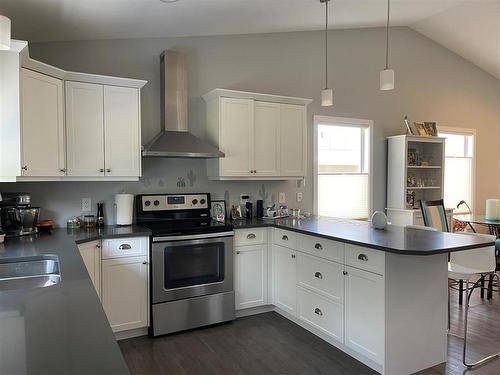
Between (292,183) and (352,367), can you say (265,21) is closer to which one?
(292,183)

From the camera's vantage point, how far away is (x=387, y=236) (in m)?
2.80

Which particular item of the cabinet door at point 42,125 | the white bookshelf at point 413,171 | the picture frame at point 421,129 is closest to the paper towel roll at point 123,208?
A: the cabinet door at point 42,125

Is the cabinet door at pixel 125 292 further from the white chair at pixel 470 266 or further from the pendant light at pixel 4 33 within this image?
the white chair at pixel 470 266

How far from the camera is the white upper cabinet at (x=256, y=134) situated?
151 inches

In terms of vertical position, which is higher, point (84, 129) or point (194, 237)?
point (84, 129)

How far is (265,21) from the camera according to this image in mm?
3936

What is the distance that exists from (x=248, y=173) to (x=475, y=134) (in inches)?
170

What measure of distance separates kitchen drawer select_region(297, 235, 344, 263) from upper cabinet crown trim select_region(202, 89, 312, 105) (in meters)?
1.55

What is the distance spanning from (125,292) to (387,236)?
2128mm

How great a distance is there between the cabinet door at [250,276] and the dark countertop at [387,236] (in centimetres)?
26

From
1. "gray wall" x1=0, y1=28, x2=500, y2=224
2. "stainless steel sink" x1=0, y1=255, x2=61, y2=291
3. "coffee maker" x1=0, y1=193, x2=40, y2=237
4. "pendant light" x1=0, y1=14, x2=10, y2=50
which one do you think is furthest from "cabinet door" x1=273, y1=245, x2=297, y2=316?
"pendant light" x1=0, y1=14, x2=10, y2=50

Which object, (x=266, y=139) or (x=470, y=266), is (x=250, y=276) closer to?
(x=266, y=139)

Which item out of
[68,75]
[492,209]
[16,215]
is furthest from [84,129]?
[492,209]

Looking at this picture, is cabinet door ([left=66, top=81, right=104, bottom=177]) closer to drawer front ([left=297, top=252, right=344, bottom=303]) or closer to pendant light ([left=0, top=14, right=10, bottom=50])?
pendant light ([left=0, top=14, right=10, bottom=50])
